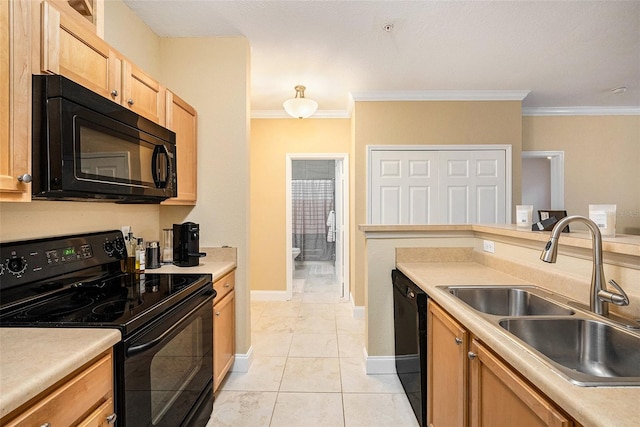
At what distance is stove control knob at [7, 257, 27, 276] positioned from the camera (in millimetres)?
1250

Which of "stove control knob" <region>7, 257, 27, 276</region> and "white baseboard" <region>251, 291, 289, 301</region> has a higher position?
"stove control knob" <region>7, 257, 27, 276</region>

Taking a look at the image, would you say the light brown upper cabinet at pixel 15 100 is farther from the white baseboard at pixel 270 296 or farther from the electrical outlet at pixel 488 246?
the white baseboard at pixel 270 296

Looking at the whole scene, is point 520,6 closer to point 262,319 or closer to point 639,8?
point 639,8

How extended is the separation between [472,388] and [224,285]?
5.21 ft

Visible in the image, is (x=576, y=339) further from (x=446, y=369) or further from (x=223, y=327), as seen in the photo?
(x=223, y=327)

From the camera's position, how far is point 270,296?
4.37m

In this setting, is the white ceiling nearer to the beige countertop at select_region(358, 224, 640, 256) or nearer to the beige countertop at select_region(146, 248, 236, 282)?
the beige countertop at select_region(358, 224, 640, 256)

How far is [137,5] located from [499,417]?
2924 mm

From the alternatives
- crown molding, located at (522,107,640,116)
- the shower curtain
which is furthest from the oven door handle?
the shower curtain

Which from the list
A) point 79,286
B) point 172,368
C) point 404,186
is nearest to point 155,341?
point 172,368

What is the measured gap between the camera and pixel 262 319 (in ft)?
11.9

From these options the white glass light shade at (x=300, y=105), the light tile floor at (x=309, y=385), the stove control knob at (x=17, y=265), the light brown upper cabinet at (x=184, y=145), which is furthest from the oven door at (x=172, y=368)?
the white glass light shade at (x=300, y=105)

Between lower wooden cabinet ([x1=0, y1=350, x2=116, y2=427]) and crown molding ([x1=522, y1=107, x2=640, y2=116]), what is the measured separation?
5087 mm

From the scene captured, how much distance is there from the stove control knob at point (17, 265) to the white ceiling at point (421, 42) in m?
1.77
